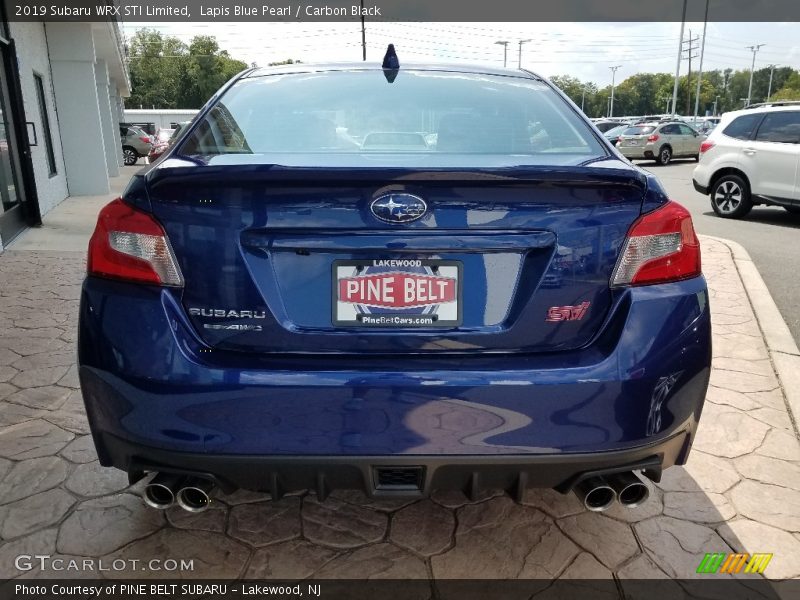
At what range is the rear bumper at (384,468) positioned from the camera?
1778 millimetres

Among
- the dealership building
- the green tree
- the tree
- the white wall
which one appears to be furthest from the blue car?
the green tree

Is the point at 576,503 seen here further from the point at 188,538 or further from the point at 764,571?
the point at 188,538

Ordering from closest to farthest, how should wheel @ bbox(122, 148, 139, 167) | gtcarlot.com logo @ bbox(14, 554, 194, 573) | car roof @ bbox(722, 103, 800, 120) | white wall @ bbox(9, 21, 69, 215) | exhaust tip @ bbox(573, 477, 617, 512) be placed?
exhaust tip @ bbox(573, 477, 617, 512), gtcarlot.com logo @ bbox(14, 554, 194, 573), car roof @ bbox(722, 103, 800, 120), white wall @ bbox(9, 21, 69, 215), wheel @ bbox(122, 148, 139, 167)

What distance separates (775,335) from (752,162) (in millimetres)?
6101

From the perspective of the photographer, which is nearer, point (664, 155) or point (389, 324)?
point (389, 324)

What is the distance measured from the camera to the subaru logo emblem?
1.74 meters

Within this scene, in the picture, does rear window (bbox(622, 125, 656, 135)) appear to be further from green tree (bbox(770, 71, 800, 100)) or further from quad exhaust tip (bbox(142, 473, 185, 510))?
green tree (bbox(770, 71, 800, 100))

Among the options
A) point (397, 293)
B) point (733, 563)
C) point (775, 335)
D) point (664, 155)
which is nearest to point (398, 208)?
point (397, 293)

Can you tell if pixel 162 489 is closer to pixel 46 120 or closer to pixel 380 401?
pixel 380 401

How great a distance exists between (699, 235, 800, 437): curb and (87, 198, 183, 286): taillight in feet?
9.79

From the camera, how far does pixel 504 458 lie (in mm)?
1777

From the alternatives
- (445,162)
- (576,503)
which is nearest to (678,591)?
(576,503)

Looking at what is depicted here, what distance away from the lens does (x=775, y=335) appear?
15.0ft

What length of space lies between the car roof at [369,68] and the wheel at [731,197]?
840 centimetres
